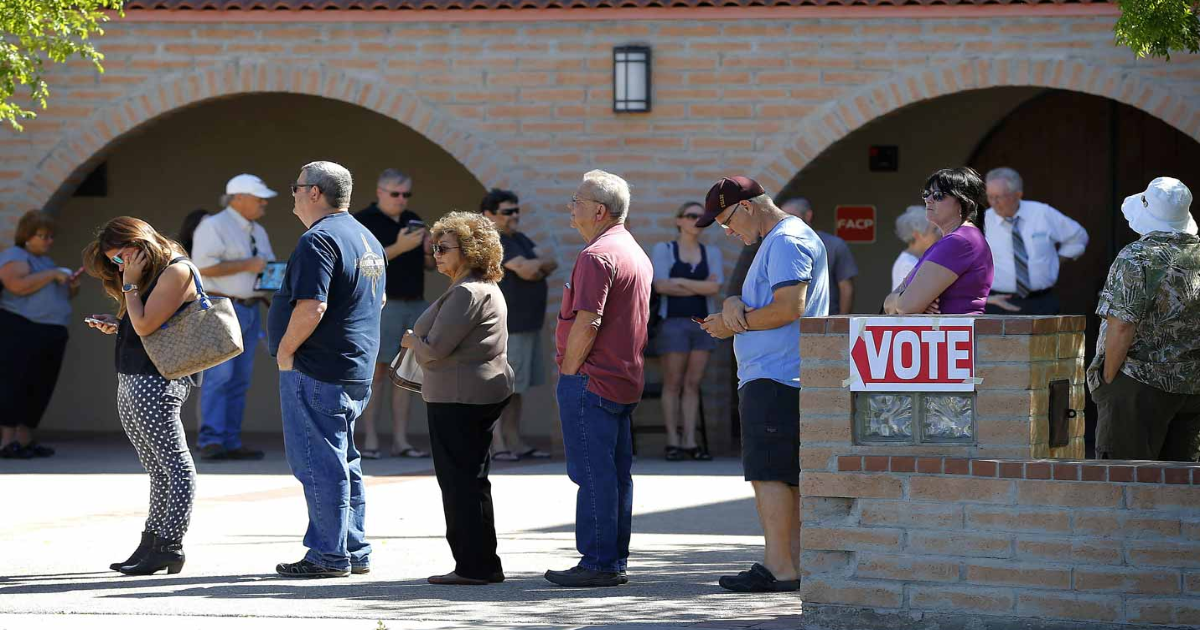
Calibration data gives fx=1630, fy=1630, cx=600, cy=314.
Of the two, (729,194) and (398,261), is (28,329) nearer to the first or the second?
(398,261)

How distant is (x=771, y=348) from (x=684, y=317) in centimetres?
510

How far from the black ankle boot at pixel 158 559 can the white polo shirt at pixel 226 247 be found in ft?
15.4

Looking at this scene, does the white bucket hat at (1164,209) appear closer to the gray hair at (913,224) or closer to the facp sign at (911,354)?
the facp sign at (911,354)

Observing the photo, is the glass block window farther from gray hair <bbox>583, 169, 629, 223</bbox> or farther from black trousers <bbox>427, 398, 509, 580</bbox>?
black trousers <bbox>427, 398, 509, 580</bbox>

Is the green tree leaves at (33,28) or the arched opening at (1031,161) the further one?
the arched opening at (1031,161)

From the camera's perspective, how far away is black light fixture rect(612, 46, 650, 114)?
11.7 m

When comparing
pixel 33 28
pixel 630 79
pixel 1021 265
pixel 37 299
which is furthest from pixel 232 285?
pixel 1021 265

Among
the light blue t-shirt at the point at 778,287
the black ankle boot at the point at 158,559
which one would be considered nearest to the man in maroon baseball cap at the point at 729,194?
the light blue t-shirt at the point at 778,287

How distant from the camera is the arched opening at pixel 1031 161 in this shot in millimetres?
12836

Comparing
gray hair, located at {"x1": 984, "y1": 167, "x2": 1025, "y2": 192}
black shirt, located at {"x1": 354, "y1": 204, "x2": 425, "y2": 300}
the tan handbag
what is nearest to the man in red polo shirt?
the tan handbag

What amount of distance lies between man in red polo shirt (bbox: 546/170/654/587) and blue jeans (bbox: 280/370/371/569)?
36.0 inches

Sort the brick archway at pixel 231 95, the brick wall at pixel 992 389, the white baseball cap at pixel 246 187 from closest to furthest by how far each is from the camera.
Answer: the brick wall at pixel 992 389 < the white baseball cap at pixel 246 187 < the brick archway at pixel 231 95

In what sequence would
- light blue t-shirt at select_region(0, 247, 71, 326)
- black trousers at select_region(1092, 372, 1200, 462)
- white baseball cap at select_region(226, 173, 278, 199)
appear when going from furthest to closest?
light blue t-shirt at select_region(0, 247, 71, 326) < white baseball cap at select_region(226, 173, 278, 199) < black trousers at select_region(1092, 372, 1200, 462)

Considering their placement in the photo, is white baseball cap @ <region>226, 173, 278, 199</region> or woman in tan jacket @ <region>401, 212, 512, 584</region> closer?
woman in tan jacket @ <region>401, 212, 512, 584</region>
